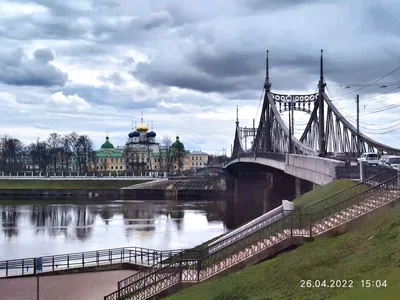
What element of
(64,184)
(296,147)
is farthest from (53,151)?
(296,147)

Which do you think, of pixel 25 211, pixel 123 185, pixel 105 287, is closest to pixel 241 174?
pixel 123 185

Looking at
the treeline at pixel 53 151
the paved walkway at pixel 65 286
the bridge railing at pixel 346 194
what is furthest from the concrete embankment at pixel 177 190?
the bridge railing at pixel 346 194

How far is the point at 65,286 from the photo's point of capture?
23188 mm

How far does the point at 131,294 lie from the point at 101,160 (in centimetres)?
15037

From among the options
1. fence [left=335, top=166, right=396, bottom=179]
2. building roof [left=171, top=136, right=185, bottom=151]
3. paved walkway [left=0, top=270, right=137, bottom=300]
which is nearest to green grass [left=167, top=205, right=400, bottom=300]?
fence [left=335, top=166, right=396, bottom=179]

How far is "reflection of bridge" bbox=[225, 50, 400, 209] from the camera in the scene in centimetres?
3653

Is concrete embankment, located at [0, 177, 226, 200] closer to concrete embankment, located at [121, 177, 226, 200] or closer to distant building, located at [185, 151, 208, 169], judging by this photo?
concrete embankment, located at [121, 177, 226, 200]

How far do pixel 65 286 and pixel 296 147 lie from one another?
31.6 meters

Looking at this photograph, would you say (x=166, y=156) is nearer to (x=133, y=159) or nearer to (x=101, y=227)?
(x=133, y=159)

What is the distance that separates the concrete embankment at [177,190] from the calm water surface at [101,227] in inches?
640

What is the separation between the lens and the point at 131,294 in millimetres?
18312

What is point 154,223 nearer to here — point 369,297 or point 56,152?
point 369,297

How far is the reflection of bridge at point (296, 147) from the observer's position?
36.5 metres

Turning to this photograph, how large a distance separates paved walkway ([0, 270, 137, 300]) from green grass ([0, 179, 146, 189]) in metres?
72.8
